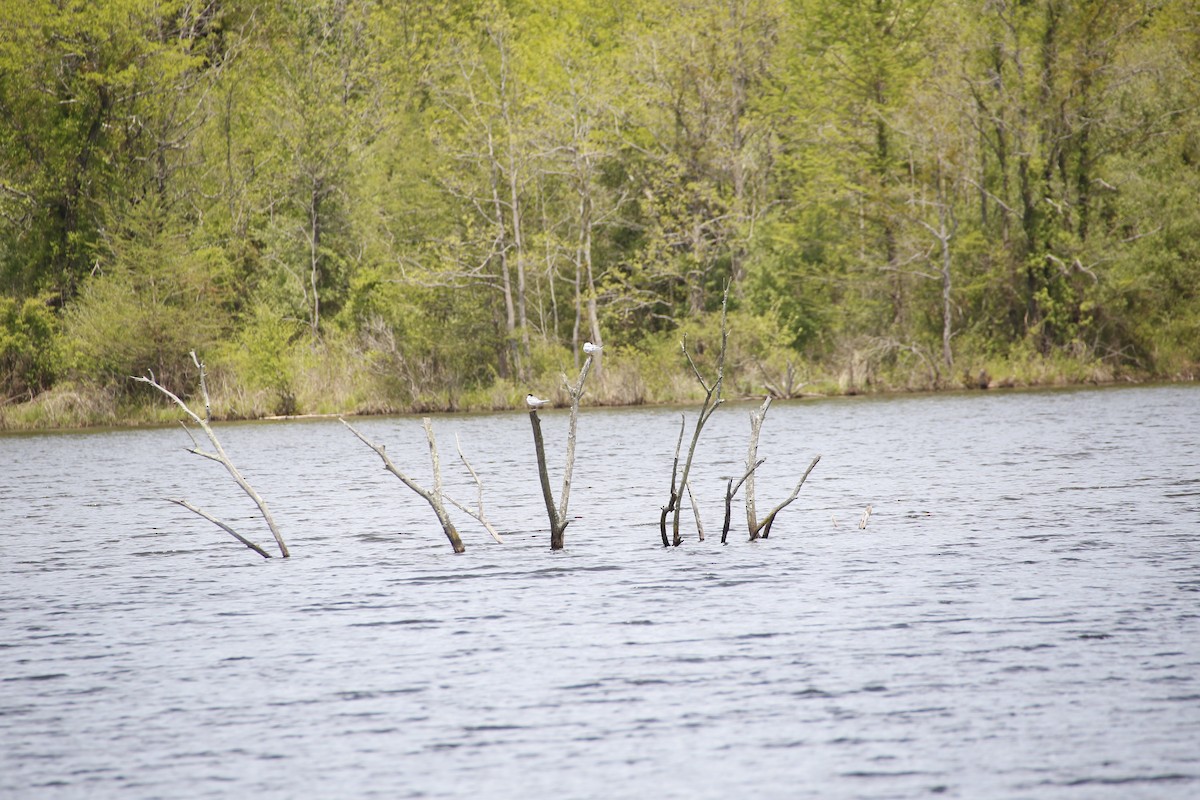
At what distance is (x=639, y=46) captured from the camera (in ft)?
203

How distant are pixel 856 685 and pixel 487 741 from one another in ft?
10.4

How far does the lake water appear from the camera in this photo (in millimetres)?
10133

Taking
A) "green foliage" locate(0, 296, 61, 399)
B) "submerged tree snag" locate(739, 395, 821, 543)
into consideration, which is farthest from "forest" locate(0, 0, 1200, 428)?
"submerged tree snag" locate(739, 395, 821, 543)

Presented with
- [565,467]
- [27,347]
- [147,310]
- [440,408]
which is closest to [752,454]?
[565,467]

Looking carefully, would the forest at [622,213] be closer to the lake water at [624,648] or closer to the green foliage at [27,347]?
the green foliage at [27,347]

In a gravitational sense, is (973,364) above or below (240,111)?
below

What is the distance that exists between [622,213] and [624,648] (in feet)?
172

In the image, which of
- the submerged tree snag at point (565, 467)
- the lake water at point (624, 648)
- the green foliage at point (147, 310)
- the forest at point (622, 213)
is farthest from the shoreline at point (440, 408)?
the submerged tree snag at point (565, 467)

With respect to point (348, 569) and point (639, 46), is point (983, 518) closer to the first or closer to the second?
point (348, 569)

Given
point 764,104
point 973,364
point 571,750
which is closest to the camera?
point 571,750

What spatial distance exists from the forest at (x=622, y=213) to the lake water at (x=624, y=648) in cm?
3236

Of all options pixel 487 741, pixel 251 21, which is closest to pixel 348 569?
pixel 487 741

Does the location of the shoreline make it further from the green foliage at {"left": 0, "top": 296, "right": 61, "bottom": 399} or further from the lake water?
the lake water

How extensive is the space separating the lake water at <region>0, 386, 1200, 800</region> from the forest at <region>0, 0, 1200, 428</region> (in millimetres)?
32355
